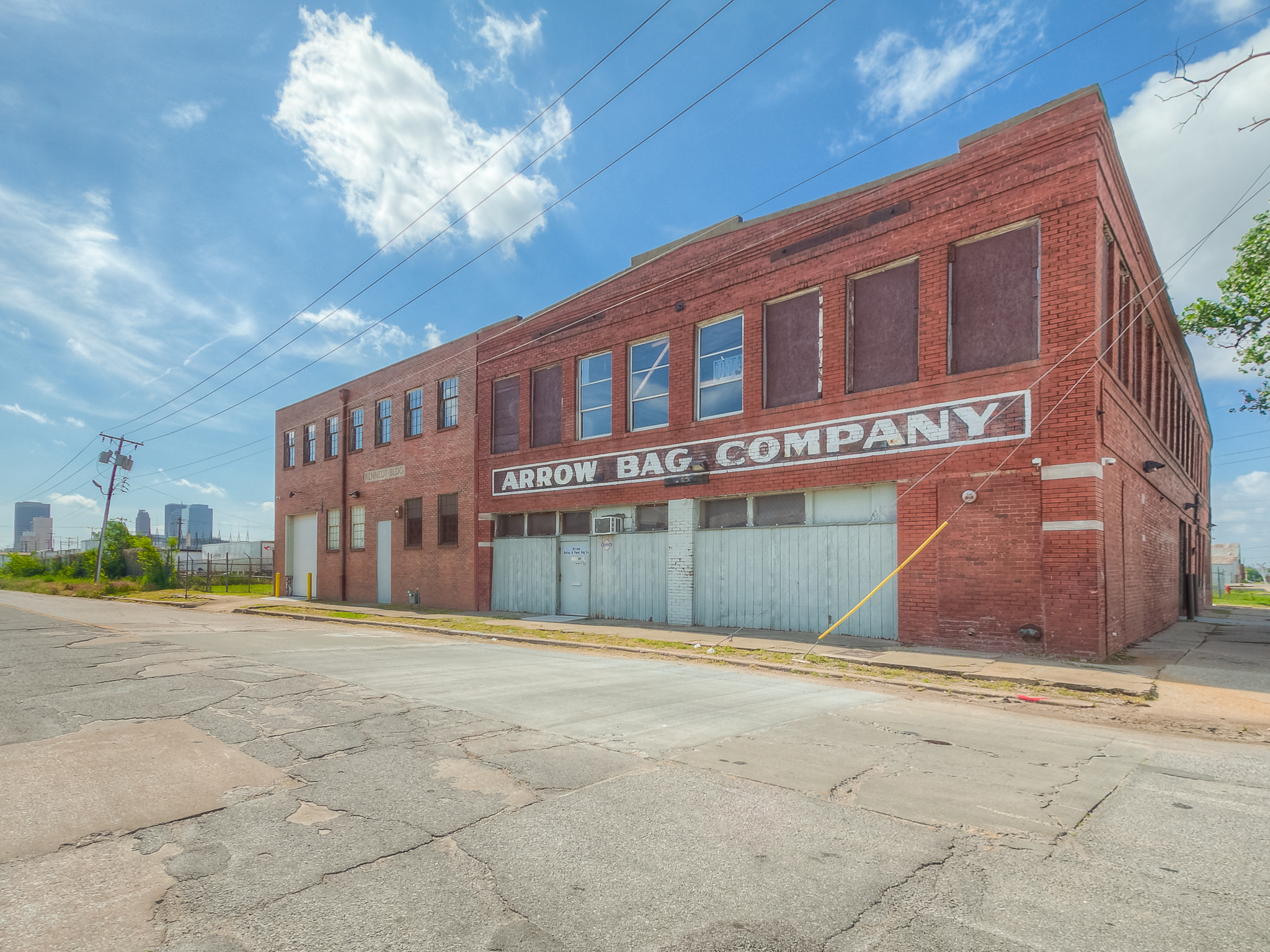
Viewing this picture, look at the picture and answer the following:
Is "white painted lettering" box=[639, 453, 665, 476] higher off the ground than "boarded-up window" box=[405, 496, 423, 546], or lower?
higher

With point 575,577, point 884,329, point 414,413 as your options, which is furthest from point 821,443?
point 414,413

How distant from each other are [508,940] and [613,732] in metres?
3.60

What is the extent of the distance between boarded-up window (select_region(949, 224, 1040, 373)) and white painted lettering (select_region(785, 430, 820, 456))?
285cm

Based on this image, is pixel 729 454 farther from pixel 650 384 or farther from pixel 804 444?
pixel 650 384

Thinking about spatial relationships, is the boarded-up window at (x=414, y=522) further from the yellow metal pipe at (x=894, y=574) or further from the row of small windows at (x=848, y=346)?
the yellow metal pipe at (x=894, y=574)

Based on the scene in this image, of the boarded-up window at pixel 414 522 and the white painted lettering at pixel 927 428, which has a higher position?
the white painted lettering at pixel 927 428

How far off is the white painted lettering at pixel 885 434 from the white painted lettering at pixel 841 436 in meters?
0.19

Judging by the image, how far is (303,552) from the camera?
106 feet

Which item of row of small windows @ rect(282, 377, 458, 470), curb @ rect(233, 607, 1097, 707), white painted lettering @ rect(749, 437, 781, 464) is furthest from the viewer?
row of small windows @ rect(282, 377, 458, 470)

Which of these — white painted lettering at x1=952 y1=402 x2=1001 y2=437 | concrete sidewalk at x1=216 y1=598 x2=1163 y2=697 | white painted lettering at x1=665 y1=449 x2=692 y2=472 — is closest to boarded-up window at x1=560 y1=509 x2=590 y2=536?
concrete sidewalk at x1=216 y1=598 x2=1163 y2=697

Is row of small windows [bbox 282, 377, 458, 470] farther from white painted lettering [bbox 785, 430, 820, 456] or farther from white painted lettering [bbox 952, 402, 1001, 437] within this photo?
white painted lettering [bbox 952, 402, 1001, 437]

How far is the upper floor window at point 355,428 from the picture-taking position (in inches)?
1148

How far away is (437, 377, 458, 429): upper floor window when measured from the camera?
24.2m

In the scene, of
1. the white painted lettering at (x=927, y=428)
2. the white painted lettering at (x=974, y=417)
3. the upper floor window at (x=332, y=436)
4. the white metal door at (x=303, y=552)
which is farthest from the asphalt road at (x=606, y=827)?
the white metal door at (x=303, y=552)
